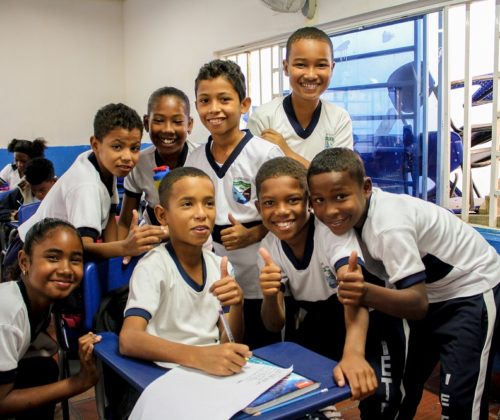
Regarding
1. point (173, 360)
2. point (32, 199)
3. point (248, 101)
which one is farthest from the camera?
point (32, 199)

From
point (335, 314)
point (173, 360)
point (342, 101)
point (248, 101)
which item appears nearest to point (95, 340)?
point (173, 360)

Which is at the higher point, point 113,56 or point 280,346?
point 113,56

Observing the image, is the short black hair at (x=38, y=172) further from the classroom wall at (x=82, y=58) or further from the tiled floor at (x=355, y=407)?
the classroom wall at (x=82, y=58)

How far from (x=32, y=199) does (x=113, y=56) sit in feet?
13.6

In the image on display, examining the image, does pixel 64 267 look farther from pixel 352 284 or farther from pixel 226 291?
pixel 352 284

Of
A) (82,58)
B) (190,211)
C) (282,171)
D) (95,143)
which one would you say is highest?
(82,58)

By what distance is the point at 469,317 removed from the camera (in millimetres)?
1697

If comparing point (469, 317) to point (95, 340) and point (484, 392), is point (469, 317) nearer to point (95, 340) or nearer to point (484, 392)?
point (484, 392)

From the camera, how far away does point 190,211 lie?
1.67 meters

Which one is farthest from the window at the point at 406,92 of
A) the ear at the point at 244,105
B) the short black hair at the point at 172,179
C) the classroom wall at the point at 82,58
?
the short black hair at the point at 172,179

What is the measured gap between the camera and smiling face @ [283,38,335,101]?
2.17 metres

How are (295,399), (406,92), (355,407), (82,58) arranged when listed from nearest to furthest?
(295,399)
(355,407)
(406,92)
(82,58)

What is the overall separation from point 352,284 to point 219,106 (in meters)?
0.87

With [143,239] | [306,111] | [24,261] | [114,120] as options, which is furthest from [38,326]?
[306,111]
